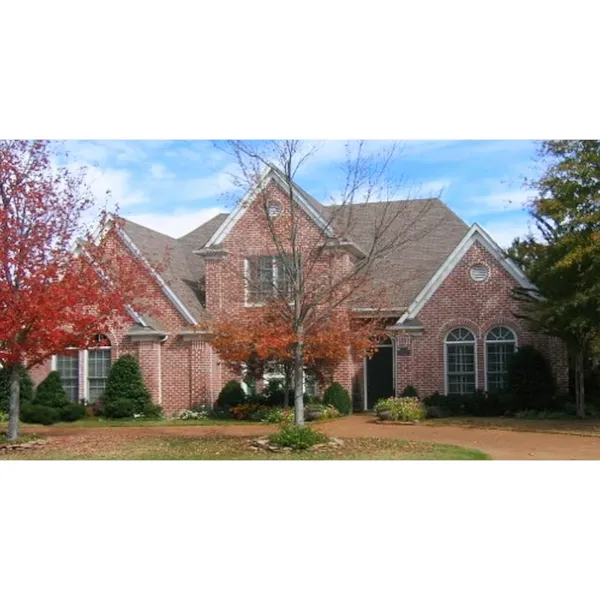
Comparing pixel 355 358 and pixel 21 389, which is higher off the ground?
pixel 355 358

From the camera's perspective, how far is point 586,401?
69.2 feet

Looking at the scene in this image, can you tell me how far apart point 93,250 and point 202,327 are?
3194mm

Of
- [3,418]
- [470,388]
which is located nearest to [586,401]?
[470,388]

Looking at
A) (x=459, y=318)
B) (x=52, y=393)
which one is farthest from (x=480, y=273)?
(x=52, y=393)

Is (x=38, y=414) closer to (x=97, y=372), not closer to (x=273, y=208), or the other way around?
(x=97, y=372)

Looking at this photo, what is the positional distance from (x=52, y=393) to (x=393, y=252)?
31.5 feet

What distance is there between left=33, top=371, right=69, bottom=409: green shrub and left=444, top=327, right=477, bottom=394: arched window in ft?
33.4

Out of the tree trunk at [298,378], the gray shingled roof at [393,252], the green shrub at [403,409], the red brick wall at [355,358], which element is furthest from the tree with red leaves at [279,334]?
the red brick wall at [355,358]

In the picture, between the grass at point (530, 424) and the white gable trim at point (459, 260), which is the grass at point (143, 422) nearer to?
the grass at point (530, 424)

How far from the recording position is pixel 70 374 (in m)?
21.7

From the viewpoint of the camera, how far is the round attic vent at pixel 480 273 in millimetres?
21438

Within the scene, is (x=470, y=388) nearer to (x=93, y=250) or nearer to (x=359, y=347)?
(x=359, y=347)

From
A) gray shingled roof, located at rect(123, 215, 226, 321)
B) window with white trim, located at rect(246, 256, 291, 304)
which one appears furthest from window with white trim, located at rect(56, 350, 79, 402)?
window with white trim, located at rect(246, 256, 291, 304)

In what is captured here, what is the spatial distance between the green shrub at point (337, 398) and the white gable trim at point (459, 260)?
2.50 meters
